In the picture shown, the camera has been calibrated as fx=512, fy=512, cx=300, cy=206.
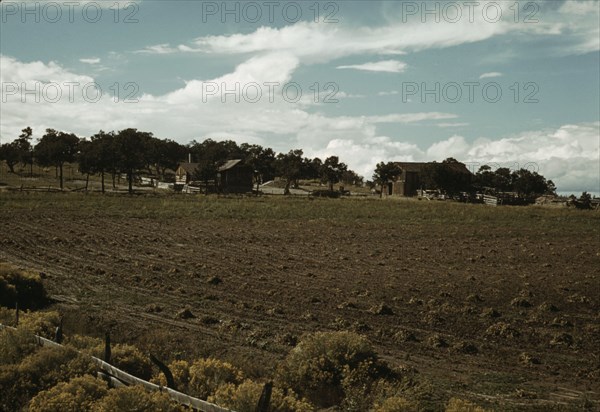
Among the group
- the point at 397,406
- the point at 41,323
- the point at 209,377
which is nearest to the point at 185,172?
the point at 41,323

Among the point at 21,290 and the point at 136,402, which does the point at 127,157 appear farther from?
the point at 136,402

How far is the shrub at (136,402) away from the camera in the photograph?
740cm

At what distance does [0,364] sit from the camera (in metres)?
9.83

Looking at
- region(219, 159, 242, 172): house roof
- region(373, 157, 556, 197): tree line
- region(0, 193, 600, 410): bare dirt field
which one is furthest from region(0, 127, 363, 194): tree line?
region(0, 193, 600, 410): bare dirt field

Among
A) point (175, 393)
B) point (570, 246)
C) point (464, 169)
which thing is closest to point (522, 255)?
point (570, 246)

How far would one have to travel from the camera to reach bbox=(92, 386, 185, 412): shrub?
740cm

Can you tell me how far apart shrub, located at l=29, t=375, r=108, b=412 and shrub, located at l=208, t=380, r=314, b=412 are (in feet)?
6.35

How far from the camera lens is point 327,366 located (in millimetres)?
10273

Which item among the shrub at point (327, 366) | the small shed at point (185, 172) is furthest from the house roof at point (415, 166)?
the shrub at point (327, 366)

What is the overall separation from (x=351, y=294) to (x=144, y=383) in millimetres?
11690

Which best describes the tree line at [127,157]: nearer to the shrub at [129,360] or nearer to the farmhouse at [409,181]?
the farmhouse at [409,181]

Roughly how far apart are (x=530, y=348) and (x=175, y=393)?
9743 mm

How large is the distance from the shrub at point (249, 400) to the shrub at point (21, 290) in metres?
10.9

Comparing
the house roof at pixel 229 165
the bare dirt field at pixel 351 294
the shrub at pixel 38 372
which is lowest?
the bare dirt field at pixel 351 294
